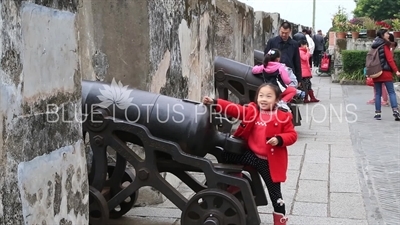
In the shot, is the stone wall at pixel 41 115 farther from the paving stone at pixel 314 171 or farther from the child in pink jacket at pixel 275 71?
the child in pink jacket at pixel 275 71

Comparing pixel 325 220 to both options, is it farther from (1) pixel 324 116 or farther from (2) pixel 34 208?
(1) pixel 324 116

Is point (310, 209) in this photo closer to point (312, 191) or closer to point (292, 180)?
point (312, 191)

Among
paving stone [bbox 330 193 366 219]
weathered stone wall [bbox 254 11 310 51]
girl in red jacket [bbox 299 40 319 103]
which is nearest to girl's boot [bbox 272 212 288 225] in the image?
paving stone [bbox 330 193 366 219]

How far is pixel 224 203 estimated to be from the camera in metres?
4.05

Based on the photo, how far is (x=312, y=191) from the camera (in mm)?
5637

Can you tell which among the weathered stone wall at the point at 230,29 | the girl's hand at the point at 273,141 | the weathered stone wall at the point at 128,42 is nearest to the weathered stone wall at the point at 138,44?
the weathered stone wall at the point at 128,42

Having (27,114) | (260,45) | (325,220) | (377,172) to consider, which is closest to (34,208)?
(27,114)

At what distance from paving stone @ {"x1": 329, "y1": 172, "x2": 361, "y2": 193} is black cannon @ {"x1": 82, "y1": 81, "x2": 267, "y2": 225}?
1702mm

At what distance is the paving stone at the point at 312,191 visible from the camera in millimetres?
5391

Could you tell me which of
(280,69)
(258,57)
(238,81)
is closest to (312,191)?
(280,69)

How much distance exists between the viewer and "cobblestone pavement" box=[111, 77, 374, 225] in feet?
15.9

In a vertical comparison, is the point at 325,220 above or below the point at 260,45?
below

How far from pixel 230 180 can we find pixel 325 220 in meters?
1.13

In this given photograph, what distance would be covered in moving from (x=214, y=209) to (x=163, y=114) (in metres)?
0.73
